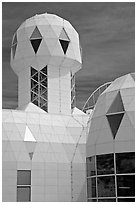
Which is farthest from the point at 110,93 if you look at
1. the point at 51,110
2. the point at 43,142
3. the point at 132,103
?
the point at 51,110

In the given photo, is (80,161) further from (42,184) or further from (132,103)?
(132,103)

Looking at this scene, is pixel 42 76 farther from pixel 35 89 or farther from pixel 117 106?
pixel 117 106

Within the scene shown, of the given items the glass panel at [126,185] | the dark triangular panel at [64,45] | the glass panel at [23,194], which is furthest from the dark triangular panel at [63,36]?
the glass panel at [126,185]

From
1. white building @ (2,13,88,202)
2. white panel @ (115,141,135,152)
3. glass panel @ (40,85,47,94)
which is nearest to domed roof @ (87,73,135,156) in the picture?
white panel @ (115,141,135,152)

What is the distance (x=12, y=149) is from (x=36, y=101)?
8.47 meters

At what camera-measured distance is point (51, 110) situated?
34.1m

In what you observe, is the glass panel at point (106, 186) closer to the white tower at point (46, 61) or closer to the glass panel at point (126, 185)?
the glass panel at point (126, 185)

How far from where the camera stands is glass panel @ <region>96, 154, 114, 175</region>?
70.9 ft

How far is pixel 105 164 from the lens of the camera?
872 inches

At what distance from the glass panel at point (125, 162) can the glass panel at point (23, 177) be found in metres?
9.13

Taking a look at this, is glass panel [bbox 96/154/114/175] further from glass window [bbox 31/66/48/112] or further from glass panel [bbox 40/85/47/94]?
glass panel [bbox 40/85/47/94]

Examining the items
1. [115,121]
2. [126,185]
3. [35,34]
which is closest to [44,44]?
[35,34]

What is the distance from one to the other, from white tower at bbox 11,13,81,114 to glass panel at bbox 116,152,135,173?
13.8 metres

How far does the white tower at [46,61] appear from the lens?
114 feet
